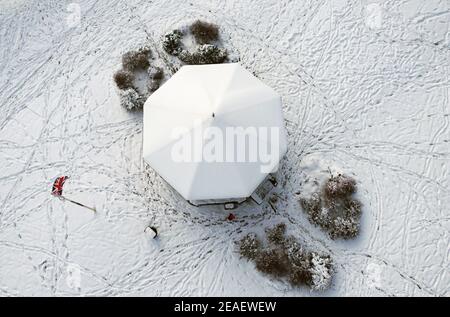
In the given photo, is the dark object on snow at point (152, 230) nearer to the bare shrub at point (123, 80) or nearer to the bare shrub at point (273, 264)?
the bare shrub at point (273, 264)

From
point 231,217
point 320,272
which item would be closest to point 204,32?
point 231,217

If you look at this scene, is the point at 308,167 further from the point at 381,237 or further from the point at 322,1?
the point at 322,1

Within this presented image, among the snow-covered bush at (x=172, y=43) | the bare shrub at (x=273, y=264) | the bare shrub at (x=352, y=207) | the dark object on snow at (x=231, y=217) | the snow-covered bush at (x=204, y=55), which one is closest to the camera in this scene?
the bare shrub at (x=273, y=264)

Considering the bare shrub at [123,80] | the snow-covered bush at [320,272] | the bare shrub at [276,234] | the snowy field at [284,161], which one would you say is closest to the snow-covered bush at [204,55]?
the snowy field at [284,161]

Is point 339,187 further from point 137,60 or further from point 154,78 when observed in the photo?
point 137,60

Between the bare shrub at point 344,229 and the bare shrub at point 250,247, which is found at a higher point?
the bare shrub at point 344,229

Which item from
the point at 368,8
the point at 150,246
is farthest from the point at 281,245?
the point at 368,8

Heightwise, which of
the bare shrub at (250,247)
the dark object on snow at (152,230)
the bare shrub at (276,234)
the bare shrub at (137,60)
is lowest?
the bare shrub at (250,247)
